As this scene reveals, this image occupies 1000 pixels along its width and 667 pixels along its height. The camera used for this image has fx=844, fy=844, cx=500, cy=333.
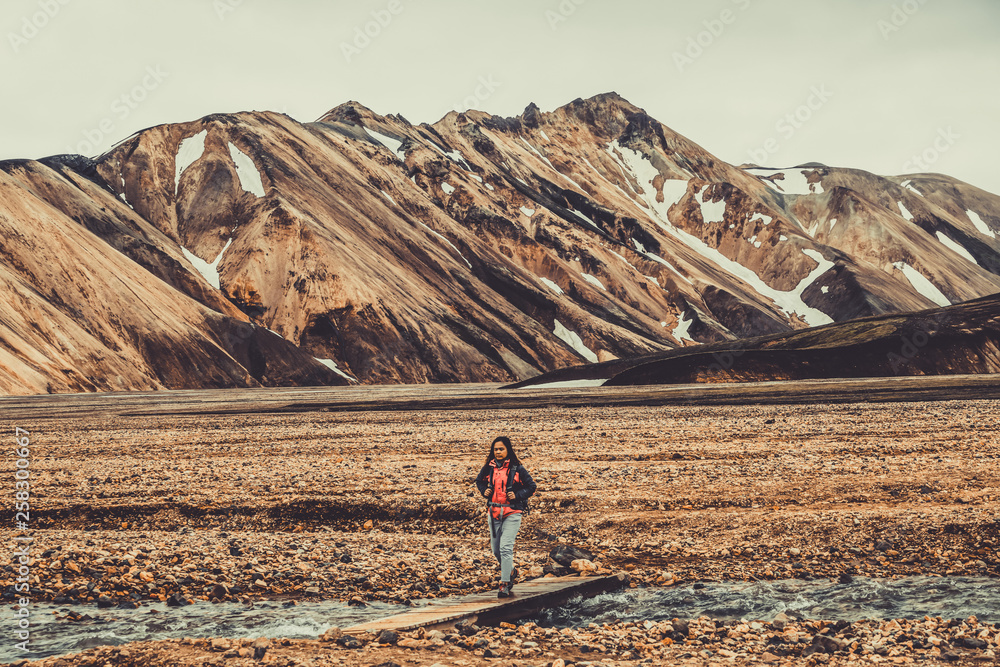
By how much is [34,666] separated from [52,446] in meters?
19.8

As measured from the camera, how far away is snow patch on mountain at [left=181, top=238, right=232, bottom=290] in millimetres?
97688

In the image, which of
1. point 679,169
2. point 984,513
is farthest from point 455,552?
A: point 679,169

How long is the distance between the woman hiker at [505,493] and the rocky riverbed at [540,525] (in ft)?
3.34

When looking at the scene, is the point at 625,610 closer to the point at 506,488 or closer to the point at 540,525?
the point at 506,488

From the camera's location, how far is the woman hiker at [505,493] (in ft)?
28.9

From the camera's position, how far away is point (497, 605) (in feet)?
28.2

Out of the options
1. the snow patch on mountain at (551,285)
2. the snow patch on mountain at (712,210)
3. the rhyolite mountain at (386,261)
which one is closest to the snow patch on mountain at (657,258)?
the rhyolite mountain at (386,261)

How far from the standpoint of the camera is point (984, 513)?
12141 millimetres

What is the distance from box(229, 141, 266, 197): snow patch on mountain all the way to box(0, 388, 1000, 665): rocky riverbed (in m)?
88.6

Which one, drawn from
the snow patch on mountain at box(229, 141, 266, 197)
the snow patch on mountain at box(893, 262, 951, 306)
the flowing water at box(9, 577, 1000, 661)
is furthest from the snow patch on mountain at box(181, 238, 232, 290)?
the snow patch on mountain at box(893, 262, 951, 306)


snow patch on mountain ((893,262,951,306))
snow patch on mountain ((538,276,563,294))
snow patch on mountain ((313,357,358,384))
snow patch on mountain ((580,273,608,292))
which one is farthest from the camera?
snow patch on mountain ((893,262,951,306))

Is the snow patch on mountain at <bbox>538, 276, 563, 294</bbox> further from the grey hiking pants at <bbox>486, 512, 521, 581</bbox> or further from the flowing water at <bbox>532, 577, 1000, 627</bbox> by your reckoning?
the grey hiking pants at <bbox>486, 512, 521, 581</bbox>

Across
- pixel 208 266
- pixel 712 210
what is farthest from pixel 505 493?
pixel 712 210

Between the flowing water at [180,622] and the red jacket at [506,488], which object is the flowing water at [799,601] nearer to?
the red jacket at [506,488]
